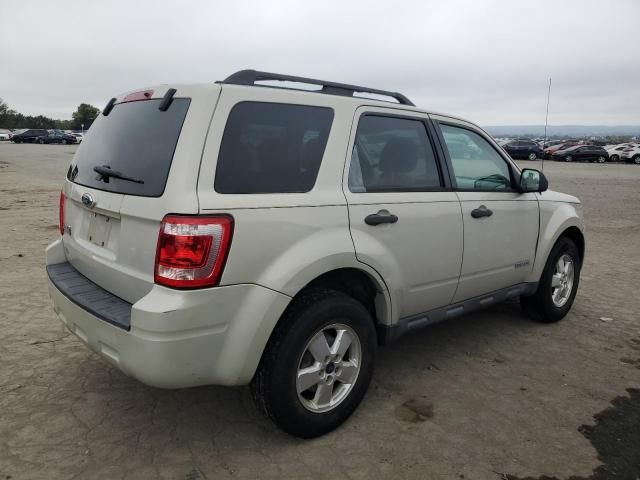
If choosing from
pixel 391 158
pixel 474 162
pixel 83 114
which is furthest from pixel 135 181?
pixel 83 114

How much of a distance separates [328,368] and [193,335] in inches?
33.5

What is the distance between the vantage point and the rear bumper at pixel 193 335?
2.33 metres

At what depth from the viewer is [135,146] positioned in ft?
8.85

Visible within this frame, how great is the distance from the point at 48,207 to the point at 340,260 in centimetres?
1042

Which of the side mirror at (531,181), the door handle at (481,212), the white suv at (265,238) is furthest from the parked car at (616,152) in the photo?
the white suv at (265,238)

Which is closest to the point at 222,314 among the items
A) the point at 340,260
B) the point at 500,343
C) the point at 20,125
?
the point at 340,260

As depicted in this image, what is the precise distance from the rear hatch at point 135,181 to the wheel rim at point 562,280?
357 cm

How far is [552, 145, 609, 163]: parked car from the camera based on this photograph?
3803cm

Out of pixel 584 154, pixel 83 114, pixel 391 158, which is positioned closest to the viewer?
pixel 391 158

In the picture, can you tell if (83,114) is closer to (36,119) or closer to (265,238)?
(36,119)

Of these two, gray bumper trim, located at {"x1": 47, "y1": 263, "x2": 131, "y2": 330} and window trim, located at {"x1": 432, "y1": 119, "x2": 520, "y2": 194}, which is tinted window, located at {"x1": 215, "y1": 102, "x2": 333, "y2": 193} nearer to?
gray bumper trim, located at {"x1": 47, "y1": 263, "x2": 131, "y2": 330}

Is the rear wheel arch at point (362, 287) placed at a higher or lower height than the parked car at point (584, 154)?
lower

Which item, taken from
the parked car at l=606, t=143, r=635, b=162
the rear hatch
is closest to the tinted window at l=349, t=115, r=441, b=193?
the rear hatch

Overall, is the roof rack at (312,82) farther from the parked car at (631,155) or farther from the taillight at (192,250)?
the parked car at (631,155)
